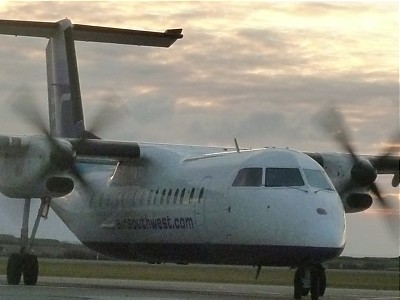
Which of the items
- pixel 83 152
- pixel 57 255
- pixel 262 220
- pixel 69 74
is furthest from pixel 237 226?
pixel 57 255

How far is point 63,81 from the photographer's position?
31.3 m

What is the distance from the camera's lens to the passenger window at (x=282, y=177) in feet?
71.9

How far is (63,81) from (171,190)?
7495 mm

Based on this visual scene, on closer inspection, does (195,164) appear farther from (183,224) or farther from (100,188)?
(100,188)

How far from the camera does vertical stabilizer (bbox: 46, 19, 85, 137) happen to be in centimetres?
3073

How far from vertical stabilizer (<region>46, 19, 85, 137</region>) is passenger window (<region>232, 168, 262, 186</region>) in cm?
913

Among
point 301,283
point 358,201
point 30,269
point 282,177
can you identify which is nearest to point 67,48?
point 30,269

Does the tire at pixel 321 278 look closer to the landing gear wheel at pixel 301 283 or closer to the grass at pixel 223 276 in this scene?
the landing gear wheel at pixel 301 283

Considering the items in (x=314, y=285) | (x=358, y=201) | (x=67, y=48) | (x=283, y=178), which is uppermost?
(x=283, y=178)

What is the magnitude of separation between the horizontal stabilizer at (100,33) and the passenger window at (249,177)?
33.7ft

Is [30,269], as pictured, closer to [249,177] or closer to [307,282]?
[249,177]

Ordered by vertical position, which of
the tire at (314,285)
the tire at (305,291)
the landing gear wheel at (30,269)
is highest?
the tire at (314,285)

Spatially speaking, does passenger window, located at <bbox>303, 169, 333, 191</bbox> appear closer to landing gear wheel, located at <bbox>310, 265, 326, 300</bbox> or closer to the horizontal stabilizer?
landing gear wheel, located at <bbox>310, 265, 326, 300</bbox>

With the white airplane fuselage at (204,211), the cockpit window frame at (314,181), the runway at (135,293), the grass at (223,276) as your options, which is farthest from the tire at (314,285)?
the grass at (223,276)
